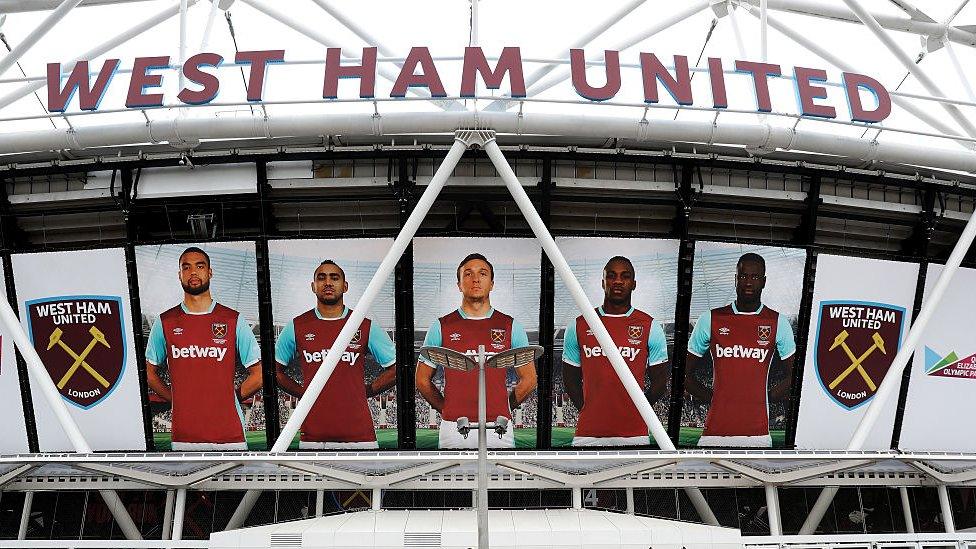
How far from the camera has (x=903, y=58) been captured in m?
28.8

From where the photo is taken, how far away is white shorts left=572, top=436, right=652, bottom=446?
102ft

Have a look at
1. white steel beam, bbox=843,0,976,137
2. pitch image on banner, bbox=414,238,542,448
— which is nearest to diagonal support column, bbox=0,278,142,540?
pitch image on banner, bbox=414,238,542,448

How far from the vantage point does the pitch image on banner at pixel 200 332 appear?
3042 centimetres

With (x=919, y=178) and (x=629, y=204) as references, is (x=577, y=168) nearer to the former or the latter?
(x=629, y=204)

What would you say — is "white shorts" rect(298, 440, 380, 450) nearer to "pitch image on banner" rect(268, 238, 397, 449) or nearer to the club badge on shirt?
"pitch image on banner" rect(268, 238, 397, 449)

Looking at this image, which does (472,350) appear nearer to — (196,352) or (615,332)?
(615,332)

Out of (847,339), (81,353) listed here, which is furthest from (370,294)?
(847,339)

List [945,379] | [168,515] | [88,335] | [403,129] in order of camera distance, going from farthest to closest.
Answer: [945,379], [88,335], [168,515], [403,129]

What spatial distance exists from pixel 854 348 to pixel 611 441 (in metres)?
9.65

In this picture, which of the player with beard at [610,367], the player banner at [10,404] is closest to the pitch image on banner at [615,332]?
the player with beard at [610,367]

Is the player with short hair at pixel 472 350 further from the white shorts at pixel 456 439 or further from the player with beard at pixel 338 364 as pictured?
the player with beard at pixel 338 364

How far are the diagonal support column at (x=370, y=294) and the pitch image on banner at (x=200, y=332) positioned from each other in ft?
15.5

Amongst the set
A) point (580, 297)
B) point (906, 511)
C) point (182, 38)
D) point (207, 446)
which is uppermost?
point (182, 38)

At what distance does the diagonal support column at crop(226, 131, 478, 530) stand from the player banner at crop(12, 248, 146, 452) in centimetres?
763
